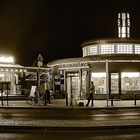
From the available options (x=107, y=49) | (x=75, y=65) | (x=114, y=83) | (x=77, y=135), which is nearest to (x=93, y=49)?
(x=107, y=49)

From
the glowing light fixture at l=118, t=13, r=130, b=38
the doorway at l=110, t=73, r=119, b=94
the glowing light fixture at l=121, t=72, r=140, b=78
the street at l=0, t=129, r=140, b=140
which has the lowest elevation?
the street at l=0, t=129, r=140, b=140

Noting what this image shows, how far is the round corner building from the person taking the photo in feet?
135

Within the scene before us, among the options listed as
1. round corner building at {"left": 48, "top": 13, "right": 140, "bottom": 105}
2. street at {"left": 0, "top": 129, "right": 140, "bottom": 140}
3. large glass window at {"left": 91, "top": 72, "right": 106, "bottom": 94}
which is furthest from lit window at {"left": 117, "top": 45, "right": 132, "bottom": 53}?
street at {"left": 0, "top": 129, "right": 140, "bottom": 140}

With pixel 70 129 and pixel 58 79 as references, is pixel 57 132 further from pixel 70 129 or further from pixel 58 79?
pixel 58 79

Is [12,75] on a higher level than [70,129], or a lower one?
higher

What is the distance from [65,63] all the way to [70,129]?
28.0m

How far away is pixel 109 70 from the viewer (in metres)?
41.2

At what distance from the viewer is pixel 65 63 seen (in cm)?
4369

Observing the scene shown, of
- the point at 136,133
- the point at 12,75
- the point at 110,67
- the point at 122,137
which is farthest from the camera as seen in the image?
the point at 12,75

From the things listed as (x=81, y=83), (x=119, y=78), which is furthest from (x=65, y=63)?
(x=119, y=78)

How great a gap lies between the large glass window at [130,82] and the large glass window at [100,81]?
6.33 feet

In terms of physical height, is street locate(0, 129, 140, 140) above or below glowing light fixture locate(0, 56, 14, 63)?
below

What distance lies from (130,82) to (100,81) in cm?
314

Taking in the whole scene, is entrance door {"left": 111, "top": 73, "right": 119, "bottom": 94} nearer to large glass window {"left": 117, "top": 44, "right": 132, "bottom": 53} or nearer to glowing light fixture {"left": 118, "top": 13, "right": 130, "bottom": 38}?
large glass window {"left": 117, "top": 44, "right": 132, "bottom": 53}
